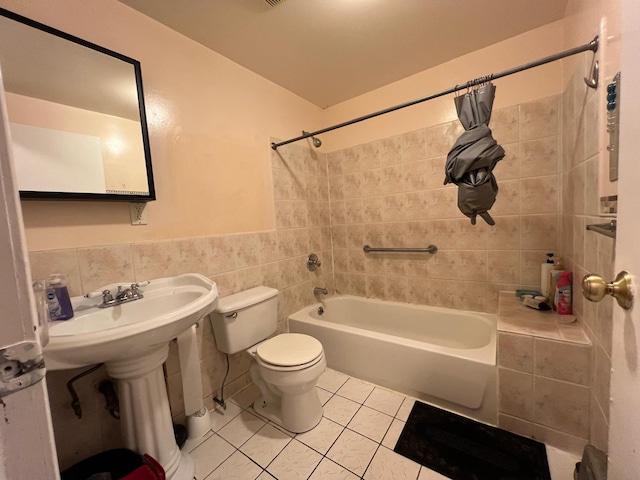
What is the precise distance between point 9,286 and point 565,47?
241 centimetres

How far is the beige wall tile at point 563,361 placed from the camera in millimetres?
1087

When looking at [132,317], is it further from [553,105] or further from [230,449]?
[553,105]

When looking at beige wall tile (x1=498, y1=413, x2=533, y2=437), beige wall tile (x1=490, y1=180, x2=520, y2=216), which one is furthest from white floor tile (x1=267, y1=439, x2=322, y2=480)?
beige wall tile (x1=490, y1=180, x2=520, y2=216)

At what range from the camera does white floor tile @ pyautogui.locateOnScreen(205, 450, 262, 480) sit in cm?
113

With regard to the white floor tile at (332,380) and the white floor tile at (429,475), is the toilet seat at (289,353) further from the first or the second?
the white floor tile at (429,475)

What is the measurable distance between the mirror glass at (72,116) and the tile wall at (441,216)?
166 cm

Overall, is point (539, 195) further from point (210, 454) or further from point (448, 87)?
point (210, 454)

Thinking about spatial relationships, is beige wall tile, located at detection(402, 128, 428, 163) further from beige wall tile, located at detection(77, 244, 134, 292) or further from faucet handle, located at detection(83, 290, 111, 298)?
faucet handle, located at detection(83, 290, 111, 298)

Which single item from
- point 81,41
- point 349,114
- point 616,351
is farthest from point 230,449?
point 349,114

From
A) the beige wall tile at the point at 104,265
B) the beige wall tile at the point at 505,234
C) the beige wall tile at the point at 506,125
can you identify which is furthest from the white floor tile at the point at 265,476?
the beige wall tile at the point at 506,125

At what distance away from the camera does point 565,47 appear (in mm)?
1426

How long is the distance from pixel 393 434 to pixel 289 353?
68cm

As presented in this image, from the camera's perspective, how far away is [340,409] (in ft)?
4.91

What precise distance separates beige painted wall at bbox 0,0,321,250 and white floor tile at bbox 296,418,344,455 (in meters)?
1.27
